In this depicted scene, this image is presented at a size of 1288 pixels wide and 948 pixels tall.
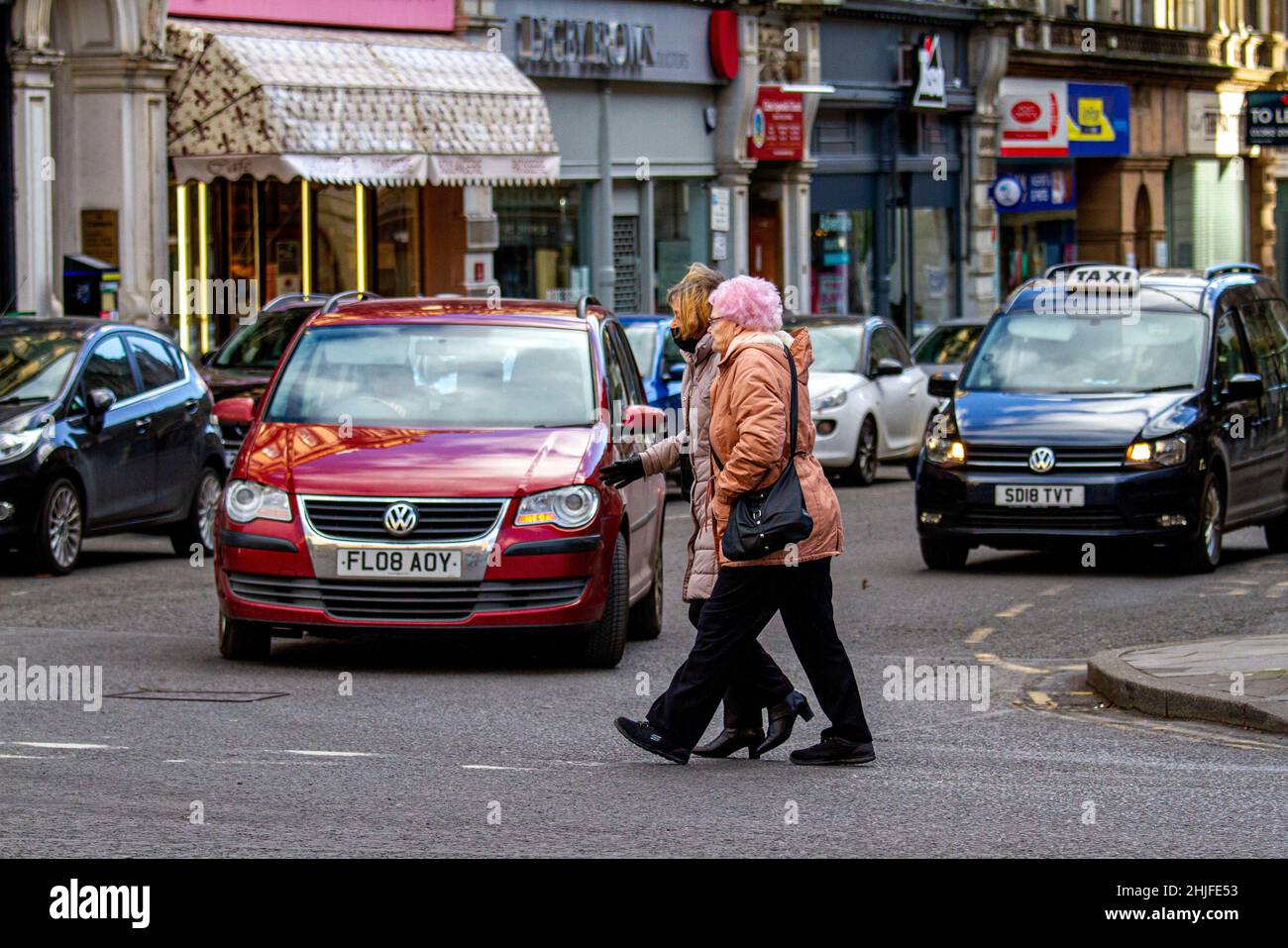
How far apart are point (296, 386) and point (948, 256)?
35.2 metres

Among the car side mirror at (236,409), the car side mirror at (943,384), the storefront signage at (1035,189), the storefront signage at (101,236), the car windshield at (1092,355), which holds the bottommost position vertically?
the car side mirror at (236,409)

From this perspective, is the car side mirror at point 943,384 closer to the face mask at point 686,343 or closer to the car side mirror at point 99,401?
the car side mirror at point 99,401

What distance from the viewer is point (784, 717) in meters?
9.44

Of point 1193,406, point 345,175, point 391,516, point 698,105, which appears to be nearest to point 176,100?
point 345,175

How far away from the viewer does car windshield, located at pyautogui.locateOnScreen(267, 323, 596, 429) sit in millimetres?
12445

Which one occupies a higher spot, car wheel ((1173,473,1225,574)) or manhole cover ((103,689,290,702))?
car wheel ((1173,473,1225,574))

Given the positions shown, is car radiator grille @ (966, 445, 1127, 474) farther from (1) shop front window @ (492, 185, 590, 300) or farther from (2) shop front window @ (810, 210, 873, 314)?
(2) shop front window @ (810, 210, 873, 314)

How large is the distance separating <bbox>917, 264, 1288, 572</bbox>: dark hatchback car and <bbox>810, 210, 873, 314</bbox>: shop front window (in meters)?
24.3

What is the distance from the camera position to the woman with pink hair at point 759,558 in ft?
28.6

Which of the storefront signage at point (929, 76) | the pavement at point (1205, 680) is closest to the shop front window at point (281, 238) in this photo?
the storefront signage at point (929, 76)

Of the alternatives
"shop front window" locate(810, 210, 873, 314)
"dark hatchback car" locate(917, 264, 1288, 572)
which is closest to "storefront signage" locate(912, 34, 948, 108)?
"shop front window" locate(810, 210, 873, 314)

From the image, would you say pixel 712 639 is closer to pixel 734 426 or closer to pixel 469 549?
pixel 734 426

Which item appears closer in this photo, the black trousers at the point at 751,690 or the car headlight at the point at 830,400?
the black trousers at the point at 751,690

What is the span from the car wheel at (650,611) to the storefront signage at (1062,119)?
35731 mm
